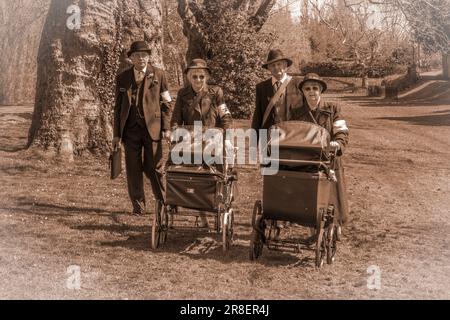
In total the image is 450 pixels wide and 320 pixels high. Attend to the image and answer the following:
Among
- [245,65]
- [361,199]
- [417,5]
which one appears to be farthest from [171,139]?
[245,65]

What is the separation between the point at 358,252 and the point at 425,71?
6115 centimetres

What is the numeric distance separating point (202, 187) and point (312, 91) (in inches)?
61.1

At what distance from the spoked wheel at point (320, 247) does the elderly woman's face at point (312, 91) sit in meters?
1.41

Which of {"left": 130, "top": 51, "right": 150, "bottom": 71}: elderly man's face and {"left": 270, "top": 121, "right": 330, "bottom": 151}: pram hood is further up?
{"left": 130, "top": 51, "right": 150, "bottom": 71}: elderly man's face

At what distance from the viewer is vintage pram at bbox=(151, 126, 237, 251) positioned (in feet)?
23.0

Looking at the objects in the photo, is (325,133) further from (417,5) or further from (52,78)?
(417,5)

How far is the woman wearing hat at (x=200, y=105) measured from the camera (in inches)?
303

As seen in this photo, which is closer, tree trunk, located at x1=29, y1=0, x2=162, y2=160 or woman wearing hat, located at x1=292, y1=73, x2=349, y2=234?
woman wearing hat, located at x1=292, y1=73, x2=349, y2=234

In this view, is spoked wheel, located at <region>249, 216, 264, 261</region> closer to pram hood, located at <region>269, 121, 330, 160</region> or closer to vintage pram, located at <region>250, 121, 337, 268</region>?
vintage pram, located at <region>250, 121, 337, 268</region>

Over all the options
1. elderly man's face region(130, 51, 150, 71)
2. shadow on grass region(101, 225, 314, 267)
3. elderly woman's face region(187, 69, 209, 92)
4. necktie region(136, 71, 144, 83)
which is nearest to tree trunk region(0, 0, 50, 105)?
necktie region(136, 71, 144, 83)

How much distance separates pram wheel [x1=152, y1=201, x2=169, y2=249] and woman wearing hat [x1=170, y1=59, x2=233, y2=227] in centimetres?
101

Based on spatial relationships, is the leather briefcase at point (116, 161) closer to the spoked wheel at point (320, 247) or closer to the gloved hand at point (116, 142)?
the gloved hand at point (116, 142)

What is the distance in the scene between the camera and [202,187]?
7.01 m

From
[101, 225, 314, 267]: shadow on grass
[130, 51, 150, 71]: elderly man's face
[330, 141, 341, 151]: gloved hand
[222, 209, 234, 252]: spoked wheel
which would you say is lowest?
[101, 225, 314, 267]: shadow on grass
